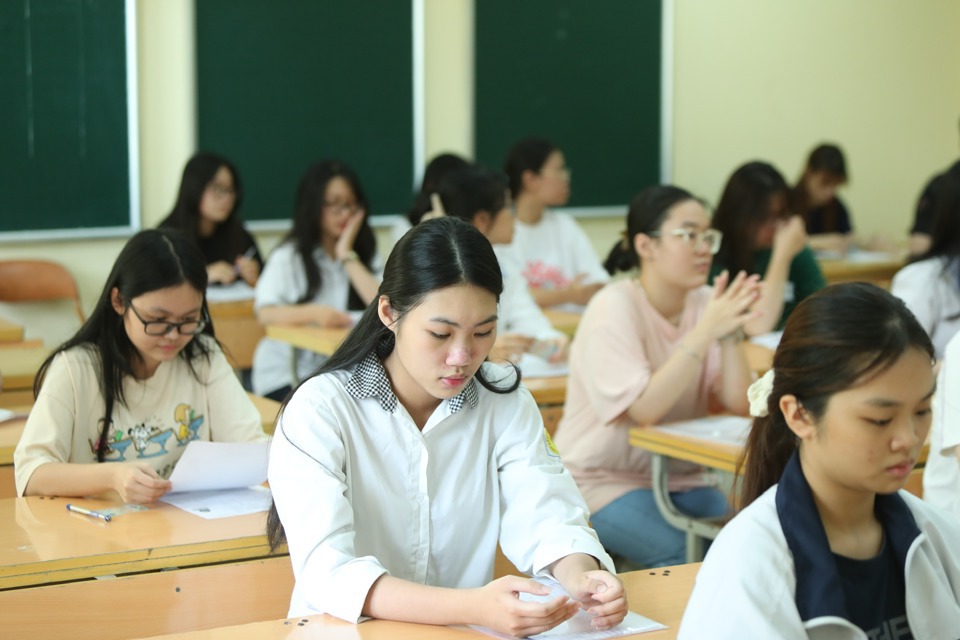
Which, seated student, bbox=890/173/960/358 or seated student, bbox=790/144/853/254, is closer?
seated student, bbox=890/173/960/358

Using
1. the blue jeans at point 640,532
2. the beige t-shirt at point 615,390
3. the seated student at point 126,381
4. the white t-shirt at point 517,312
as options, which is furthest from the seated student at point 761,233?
the seated student at point 126,381

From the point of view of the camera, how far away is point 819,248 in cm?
718

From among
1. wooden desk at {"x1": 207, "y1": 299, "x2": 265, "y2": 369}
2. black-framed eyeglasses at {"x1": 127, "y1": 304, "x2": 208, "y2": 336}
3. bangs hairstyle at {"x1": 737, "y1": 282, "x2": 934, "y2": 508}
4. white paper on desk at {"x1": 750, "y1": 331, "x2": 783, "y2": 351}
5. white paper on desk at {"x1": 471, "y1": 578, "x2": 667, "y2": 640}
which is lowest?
wooden desk at {"x1": 207, "y1": 299, "x2": 265, "y2": 369}

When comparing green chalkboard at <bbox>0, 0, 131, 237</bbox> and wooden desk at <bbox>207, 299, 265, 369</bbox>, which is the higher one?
green chalkboard at <bbox>0, 0, 131, 237</bbox>

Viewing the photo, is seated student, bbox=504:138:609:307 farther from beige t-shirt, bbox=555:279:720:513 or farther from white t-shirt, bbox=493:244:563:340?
beige t-shirt, bbox=555:279:720:513

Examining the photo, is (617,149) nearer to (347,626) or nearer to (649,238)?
(649,238)

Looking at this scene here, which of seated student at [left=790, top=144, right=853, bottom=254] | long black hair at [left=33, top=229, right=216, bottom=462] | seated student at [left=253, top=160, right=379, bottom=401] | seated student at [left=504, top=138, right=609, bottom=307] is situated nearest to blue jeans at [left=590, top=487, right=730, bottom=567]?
long black hair at [left=33, top=229, right=216, bottom=462]

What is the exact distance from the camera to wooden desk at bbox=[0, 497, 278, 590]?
2016 mm

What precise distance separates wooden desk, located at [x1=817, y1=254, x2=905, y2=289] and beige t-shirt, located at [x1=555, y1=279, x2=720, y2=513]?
3664 mm

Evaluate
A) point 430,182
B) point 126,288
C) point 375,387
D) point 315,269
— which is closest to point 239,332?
point 315,269

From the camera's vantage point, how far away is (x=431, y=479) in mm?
1897

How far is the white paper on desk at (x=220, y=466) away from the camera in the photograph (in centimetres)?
233

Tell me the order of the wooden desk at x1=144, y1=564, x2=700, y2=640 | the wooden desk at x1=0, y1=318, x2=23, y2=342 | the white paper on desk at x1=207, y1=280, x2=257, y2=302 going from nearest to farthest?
1. the wooden desk at x1=144, y1=564, x2=700, y2=640
2. the wooden desk at x1=0, y1=318, x2=23, y2=342
3. the white paper on desk at x1=207, y1=280, x2=257, y2=302

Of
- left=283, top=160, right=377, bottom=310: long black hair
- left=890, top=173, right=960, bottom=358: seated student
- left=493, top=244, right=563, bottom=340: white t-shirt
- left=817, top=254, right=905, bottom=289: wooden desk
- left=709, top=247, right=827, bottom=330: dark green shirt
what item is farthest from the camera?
left=817, top=254, right=905, bottom=289: wooden desk
